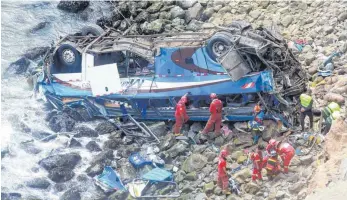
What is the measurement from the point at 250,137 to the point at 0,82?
777 cm

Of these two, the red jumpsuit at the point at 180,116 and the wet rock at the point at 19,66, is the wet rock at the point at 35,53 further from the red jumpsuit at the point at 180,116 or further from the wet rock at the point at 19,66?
the red jumpsuit at the point at 180,116

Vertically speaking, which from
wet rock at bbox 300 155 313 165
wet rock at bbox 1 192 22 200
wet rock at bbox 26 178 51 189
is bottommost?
wet rock at bbox 1 192 22 200

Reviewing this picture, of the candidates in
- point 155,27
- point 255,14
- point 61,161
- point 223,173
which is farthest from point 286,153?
point 155,27

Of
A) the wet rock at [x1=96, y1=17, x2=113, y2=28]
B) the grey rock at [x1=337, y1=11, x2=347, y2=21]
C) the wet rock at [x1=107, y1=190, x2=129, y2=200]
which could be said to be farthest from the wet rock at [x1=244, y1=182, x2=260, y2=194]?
the wet rock at [x1=96, y1=17, x2=113, y2=28]

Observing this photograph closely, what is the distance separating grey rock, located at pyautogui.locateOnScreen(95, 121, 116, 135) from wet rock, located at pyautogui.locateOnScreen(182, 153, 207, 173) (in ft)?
8.24

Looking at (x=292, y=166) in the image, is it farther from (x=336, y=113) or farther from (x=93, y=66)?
(x=93, y=66)

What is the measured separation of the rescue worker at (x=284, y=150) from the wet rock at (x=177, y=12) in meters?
8.15

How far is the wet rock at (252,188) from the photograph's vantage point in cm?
1069

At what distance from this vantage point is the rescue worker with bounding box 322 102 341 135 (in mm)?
11227

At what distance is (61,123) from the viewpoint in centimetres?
1405

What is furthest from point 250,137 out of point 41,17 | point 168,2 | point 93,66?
point 41,17

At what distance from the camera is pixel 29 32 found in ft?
63.5

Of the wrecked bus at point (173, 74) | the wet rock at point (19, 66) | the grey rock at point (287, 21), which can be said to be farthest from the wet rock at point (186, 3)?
the wet rock at point (19, 66)

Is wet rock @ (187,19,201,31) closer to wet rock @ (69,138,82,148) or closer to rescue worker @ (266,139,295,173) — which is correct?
wet rock @ (69,138,82,148)
